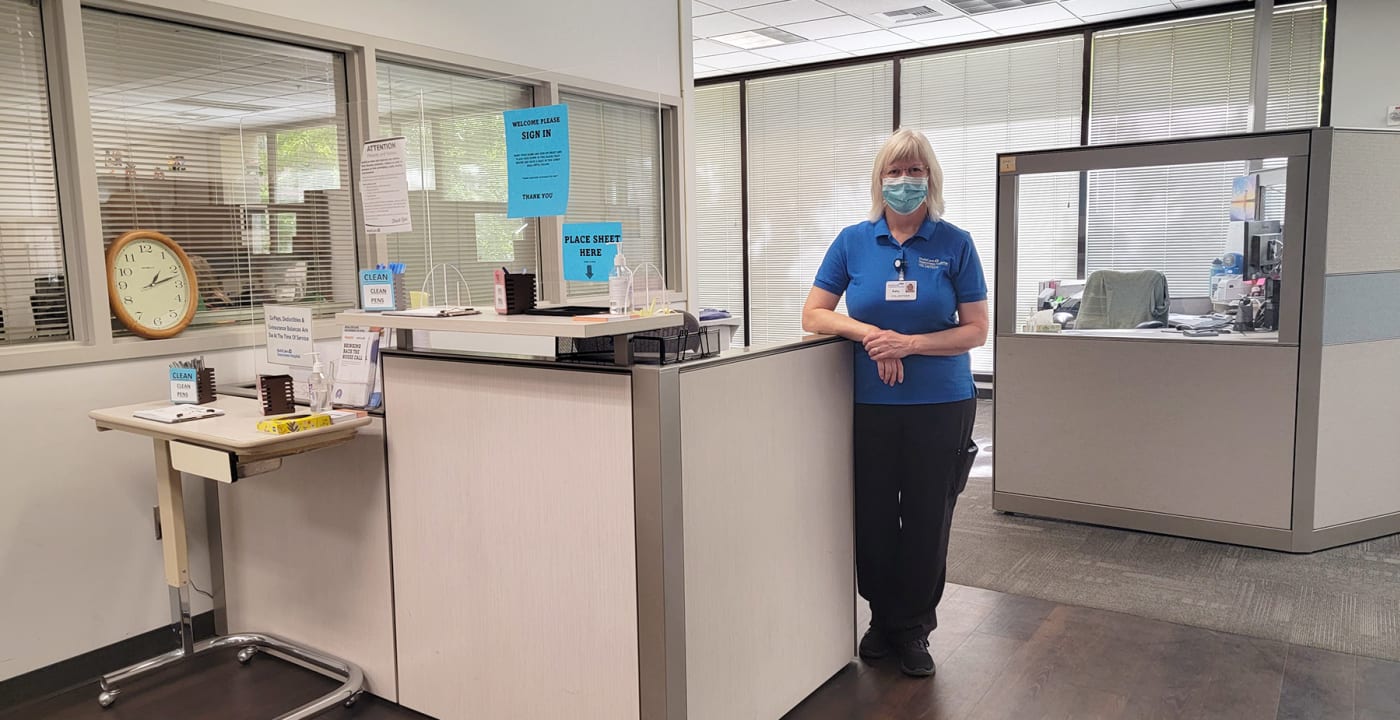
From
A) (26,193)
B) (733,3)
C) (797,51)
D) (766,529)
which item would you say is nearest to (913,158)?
(766,529)

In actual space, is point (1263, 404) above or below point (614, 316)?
below

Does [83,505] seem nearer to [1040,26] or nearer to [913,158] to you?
[913,158]

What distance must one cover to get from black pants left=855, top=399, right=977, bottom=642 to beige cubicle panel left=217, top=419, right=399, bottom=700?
134 cm

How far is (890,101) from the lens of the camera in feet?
24.5

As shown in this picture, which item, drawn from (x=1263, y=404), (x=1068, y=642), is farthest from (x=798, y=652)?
(x=1263, y=404)

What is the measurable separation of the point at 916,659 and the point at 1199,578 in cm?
143

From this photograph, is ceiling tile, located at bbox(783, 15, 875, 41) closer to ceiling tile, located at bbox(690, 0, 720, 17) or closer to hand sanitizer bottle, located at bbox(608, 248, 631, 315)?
ceiling tile, located at bbox(690, 0, 720, 17)

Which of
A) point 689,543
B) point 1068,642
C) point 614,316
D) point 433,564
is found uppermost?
point 614,316

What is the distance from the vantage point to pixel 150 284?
2859 mm

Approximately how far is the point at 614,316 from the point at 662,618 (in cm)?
65

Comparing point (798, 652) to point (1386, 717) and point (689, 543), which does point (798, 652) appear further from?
point (1386, 717)

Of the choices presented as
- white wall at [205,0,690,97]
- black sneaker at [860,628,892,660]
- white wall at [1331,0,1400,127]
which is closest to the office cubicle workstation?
black sneaker at [860,628,892,660]

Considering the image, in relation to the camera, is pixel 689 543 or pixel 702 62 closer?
pixel 689 543

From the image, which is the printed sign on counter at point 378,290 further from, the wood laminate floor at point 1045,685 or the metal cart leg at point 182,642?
the wood laminate floor at point 1045,685
